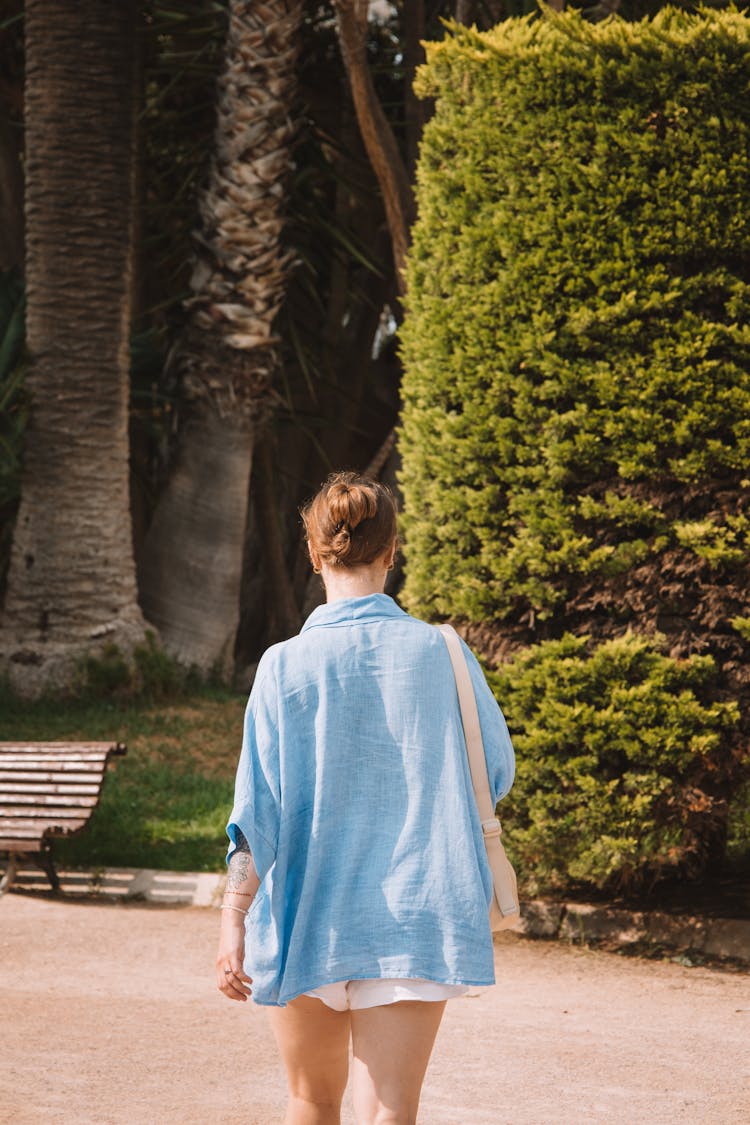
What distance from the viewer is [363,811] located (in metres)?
2.42

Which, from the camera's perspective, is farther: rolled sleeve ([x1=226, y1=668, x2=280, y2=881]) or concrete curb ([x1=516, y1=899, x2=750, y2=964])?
concrete curb ([x1=516, y1=899, x2=750, y2=964])

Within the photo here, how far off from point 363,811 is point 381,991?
0.32 metres

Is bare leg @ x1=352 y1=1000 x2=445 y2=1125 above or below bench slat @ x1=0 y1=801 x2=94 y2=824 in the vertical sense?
above

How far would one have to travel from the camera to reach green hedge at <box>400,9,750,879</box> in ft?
18.4

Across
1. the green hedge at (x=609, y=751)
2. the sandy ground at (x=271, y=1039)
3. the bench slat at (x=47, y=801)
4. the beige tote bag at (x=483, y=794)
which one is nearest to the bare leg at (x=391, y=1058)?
the beige tote bag at (x=483, y=794)

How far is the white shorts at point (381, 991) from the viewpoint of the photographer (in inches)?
92.5

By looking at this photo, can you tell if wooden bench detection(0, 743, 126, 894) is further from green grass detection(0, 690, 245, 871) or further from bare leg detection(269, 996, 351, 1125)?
bare leg detection(269, 996, 351, 1125)

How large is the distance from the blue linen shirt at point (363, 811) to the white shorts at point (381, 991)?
0.03m

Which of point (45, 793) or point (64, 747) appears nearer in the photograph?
point (45, 793)

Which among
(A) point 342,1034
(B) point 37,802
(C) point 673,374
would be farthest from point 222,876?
(A) point 342,1034

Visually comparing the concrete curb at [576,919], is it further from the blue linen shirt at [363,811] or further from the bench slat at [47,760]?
the blue linen shirt at [363,811]

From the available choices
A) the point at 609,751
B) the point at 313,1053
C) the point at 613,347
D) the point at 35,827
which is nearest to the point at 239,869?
the point at 313,1053

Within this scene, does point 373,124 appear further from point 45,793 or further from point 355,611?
point 355,611

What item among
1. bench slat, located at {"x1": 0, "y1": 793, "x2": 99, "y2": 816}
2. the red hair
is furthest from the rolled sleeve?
bench slat, located at {"x1": 0, "y1": 793, "x2": 99, "y2": 816}
